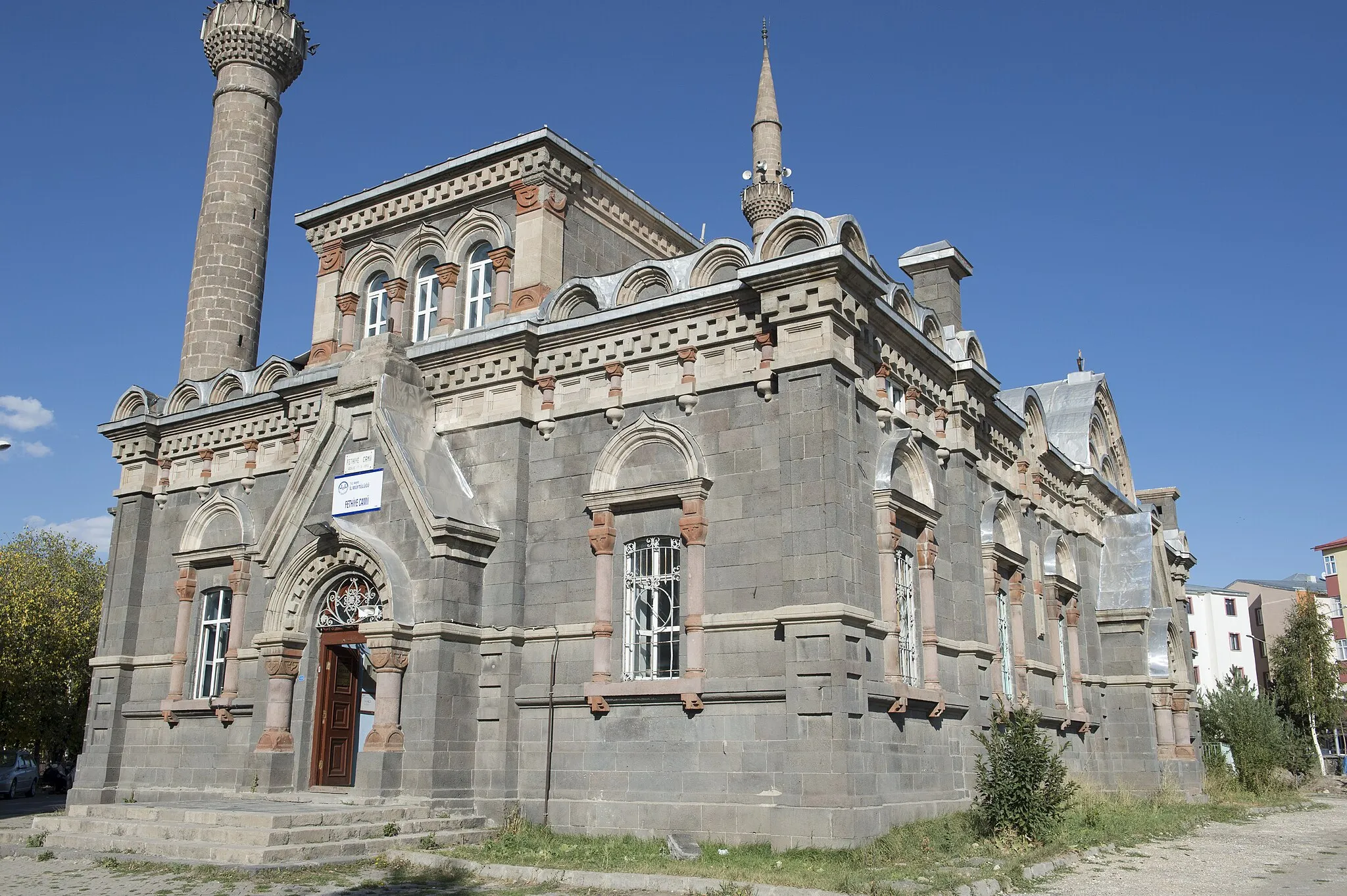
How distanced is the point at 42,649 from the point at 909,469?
27884mm

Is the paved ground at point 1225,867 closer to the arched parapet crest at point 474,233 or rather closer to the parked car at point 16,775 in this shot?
the arched parapet crest at point 474,233

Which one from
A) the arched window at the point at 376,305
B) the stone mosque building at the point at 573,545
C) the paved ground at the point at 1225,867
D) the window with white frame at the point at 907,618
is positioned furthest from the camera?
the arched window at the point at 376,305

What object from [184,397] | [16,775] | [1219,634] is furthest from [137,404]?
[1219,634]

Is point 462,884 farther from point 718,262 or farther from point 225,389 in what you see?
point 225,389

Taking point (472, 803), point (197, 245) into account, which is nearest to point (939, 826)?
point (472, 803)

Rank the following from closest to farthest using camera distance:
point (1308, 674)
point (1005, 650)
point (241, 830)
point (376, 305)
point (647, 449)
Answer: point (241, 830) → point (647, 449) → point (1005, 650) → point (376, 305) → point (1308, 674)

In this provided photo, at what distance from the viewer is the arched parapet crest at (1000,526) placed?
62.0 feet

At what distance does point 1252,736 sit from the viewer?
2881cm

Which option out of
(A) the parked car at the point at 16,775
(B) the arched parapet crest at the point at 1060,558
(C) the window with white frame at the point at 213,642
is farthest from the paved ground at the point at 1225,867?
(A) the parked car at the point at 16,775

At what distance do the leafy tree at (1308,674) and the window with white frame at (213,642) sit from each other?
40.6 metres

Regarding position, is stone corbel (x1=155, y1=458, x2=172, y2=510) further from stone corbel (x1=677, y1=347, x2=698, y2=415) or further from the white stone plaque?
stone corbel (x1=677, y1=347, x2=698, y2=415)

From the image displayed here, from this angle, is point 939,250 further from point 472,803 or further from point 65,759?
point 65,759

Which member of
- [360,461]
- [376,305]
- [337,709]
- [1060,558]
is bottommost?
[337,709]

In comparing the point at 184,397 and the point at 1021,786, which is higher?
the point at 184,397
